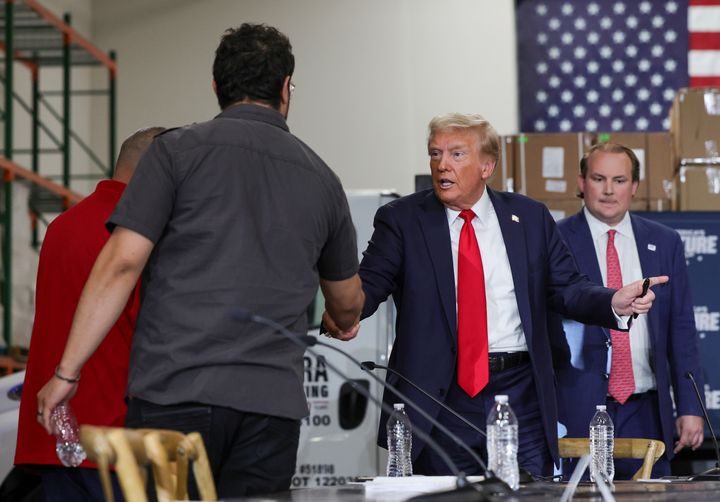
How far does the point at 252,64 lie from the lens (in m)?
3.41

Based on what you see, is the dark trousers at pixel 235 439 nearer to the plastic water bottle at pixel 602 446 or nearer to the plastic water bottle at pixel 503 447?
the plastic water bottle at pixel 503 447

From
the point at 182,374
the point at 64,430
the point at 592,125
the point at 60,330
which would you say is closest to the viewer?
the point at 182,374

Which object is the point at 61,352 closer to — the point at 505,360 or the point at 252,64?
the point at 252,64

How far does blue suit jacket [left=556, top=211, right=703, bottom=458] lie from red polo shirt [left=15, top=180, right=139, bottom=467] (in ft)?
7.40

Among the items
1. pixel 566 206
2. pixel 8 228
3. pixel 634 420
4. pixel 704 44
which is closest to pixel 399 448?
pixel 634 420

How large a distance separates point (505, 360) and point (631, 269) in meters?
1.54

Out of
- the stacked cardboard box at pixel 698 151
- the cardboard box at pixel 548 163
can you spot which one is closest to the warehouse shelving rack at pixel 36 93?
the cardboard box at pixel 548 163

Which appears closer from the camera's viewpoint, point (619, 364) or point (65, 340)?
point (65, 340)

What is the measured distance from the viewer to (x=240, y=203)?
327 centimetres

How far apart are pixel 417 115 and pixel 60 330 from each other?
9.28 m

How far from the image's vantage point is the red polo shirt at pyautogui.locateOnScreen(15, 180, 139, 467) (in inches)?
153

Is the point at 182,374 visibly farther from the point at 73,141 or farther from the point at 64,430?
the point at 73,141

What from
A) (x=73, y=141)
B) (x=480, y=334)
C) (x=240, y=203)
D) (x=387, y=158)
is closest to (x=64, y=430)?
(x=240, y=203)

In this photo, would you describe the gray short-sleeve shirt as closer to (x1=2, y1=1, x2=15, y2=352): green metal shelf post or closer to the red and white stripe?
(x1=2, y1=1, x2=15, y2=352): green metal shelf post
